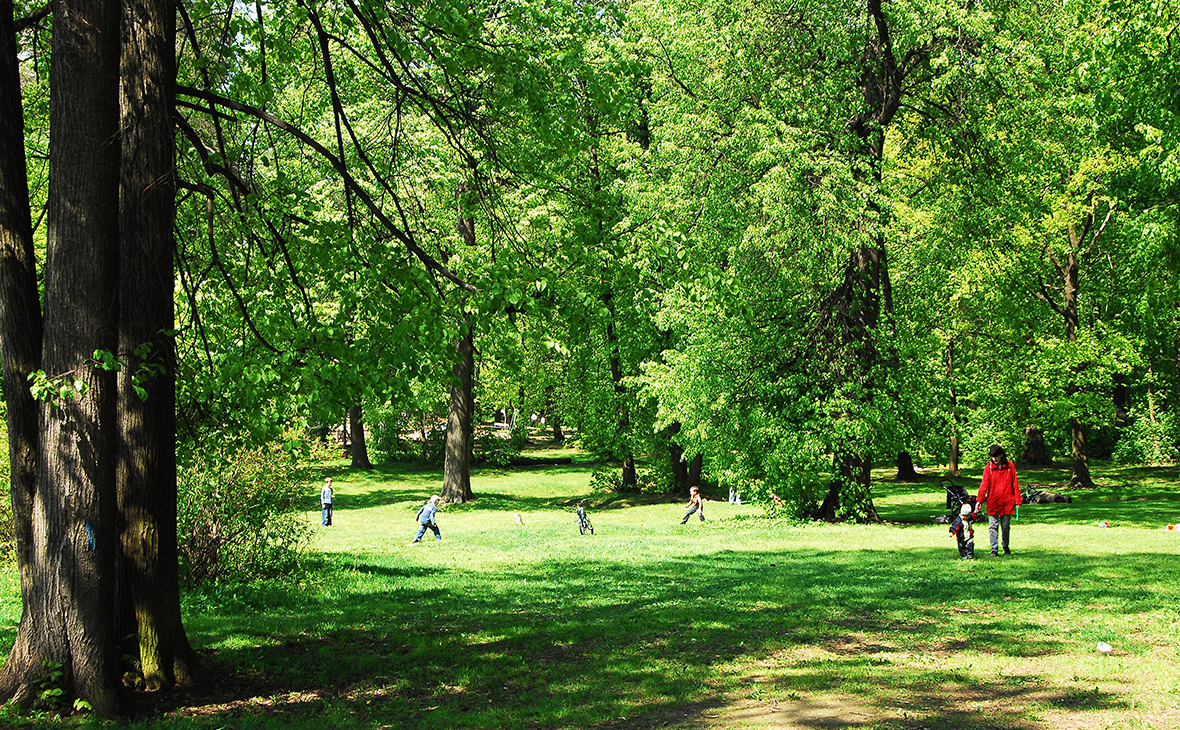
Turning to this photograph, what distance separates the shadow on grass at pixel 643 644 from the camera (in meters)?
6.70

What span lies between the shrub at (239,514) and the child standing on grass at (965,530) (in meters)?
10.0

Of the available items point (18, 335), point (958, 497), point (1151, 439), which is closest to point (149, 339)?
point (18, 335)

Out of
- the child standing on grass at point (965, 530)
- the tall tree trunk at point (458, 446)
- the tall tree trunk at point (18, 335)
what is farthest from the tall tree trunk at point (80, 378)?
the tall tree trunk at point (458, 446)

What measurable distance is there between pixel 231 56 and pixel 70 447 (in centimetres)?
448

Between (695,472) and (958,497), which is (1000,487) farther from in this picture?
(695,472)

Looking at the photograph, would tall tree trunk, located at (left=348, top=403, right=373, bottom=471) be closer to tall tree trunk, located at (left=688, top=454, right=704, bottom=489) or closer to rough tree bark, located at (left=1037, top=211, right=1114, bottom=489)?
tall tree trunk, located at (left=688, top=454, right=704, bottom=489)

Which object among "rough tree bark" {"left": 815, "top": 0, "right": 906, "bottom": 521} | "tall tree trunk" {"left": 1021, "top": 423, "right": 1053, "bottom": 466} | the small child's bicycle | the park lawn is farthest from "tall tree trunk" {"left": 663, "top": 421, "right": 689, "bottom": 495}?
"tall tree trunk" {"left": 1021, "top": 423, "right": 1053, "bottom": 466}

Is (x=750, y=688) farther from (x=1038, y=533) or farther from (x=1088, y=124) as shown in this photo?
(x=1088, y=124)

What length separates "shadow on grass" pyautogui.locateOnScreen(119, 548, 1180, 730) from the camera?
264 inches

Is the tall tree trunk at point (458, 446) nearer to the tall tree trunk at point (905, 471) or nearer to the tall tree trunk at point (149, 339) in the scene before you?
the tall tree trunk at point (905, 471)

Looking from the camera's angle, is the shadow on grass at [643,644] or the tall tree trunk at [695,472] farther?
the tall tree trunk at [695,472]

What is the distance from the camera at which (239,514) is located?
39.8 feet

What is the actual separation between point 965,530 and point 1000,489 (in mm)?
839

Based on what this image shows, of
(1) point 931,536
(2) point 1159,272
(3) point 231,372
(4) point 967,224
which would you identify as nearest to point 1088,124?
(4) point 967,224
